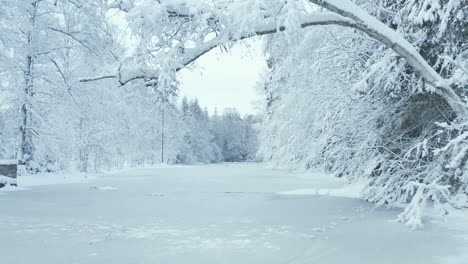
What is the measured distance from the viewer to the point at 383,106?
10.5m

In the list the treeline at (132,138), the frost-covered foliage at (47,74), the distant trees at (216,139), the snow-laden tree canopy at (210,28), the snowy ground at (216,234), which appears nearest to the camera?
the snowy ground at (216,234)

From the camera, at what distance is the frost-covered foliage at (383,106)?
7789 millimetres

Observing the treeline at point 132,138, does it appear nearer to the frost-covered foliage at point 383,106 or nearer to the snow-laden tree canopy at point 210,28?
the snow-laden tree canopy at point 210,28

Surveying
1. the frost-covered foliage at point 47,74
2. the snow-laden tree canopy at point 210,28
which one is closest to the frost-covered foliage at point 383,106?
the snow-laden tree canopy at point 210,28

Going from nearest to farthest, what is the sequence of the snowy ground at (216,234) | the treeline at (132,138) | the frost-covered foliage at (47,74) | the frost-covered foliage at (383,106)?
the snowy ground at (216,234) < the frost-covered foliage at (383,106) < the frost-covered foliage at (47,74) < the treeline at (132,138)

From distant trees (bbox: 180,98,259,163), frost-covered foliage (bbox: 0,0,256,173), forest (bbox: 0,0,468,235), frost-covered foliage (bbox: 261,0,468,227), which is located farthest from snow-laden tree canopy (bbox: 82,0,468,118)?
distant trees (bbox: 180,98,259,163)

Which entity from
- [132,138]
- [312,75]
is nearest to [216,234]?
[312,75]

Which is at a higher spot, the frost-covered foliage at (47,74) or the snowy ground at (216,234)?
the frost-covered foliage at (47,74)

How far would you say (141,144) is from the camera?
2307 inches

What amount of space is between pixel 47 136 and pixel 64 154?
3.24 m

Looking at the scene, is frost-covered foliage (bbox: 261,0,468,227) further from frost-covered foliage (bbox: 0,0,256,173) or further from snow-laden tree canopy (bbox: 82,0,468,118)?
frost-covered foliage (bbox: 0,0,256,173)

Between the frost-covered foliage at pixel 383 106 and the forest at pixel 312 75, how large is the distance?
0.11 feet

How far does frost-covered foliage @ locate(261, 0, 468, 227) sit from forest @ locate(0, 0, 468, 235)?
0.11ft

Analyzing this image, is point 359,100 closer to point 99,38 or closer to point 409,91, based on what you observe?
point 409,91
